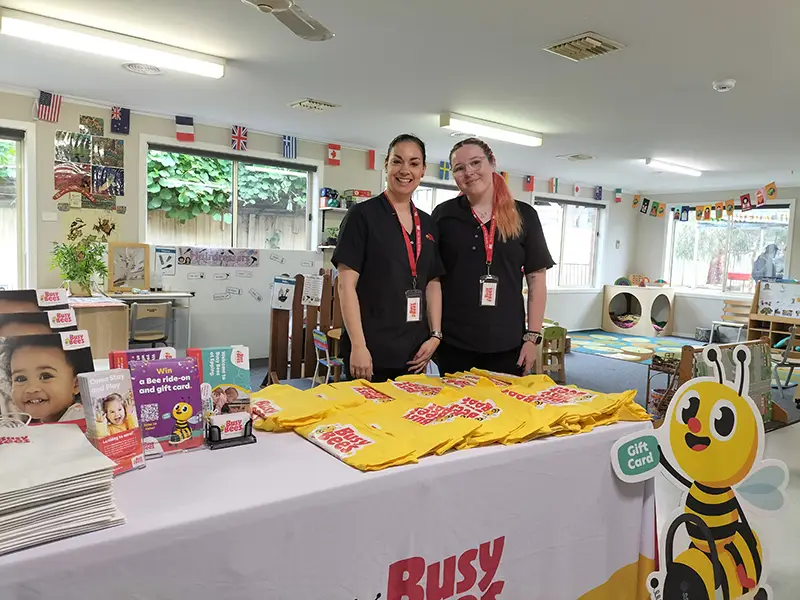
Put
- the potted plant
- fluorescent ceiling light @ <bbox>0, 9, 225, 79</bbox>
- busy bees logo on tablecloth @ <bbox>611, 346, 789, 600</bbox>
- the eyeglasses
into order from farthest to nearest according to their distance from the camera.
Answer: the potted plant → fluorescent ceiling light @ <bbox>0, 9, 225, 79</bbox> → the eyeglasses → busy bees logo on tablecloth @ <bbox>611, 346, 789, 600</bbox>

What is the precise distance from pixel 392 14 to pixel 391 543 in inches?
107

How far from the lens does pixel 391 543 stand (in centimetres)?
120

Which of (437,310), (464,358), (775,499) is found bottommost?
(775,499)

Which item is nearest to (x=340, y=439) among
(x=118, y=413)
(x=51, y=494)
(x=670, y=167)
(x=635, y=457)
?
(x=118, y=413)

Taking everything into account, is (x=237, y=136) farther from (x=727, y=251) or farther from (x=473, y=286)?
(x=727, y=251)

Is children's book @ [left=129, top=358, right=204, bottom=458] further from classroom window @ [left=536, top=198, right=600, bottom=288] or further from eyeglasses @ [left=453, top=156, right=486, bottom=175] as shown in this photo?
classroom window @ [left=536, top=198, right=600, bottom=288]

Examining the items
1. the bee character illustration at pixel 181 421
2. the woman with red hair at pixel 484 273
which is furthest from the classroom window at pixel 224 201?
the bee character illustration at pixel 181 421

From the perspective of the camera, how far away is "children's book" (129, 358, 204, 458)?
120 cm

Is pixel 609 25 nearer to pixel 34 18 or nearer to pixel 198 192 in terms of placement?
pixel 34 18

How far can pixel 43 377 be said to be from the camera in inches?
47.4

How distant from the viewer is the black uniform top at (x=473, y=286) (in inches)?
82.0

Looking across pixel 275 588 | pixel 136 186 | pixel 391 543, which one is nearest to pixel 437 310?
pixel 391 543

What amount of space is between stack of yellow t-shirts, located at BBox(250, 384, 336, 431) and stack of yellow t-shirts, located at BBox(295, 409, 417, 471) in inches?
1.0

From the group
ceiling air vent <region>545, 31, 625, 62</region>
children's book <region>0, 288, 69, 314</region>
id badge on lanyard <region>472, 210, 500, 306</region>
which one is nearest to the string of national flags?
ceiling air vent <region>545, 31, 625, 62</region>
